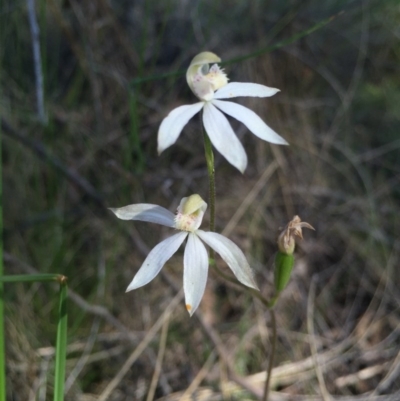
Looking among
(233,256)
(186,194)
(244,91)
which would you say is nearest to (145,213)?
(233,256)

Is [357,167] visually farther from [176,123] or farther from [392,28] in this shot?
[176,123]

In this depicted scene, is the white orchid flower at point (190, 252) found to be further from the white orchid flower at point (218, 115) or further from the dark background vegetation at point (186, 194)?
the dark background vegetation at point (186, 194)

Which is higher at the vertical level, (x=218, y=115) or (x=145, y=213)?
(x=218, y=115)

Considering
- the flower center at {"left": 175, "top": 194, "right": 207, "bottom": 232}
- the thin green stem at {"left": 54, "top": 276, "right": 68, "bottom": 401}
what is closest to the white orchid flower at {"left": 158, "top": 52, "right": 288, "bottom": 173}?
the flower center at {"left": 175, "top": 194, "right": 207, "bottom": 232}

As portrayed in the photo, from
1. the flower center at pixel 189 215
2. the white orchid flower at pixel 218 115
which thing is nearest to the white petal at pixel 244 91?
the white orchid flower at pixel 218 115

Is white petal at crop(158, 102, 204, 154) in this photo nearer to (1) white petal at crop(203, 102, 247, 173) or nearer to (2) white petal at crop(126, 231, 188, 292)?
(1) white petal at crop(203, 102, 247, 173)

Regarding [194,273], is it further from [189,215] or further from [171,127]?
[171,127]
